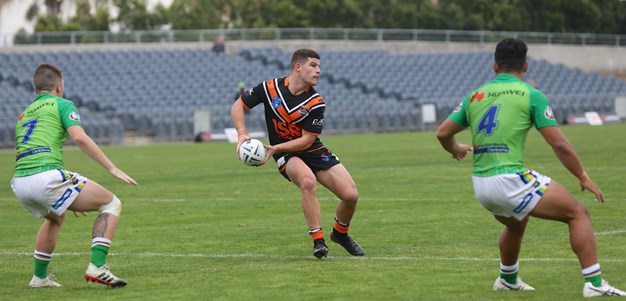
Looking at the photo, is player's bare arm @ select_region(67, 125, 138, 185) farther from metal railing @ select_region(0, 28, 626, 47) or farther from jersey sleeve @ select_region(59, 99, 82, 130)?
metal railing @ select_region(0, 28, 626, 47)

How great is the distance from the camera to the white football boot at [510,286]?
894cm

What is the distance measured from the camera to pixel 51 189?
9320 mm

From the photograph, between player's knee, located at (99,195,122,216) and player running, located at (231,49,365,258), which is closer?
player's knee, located at (99,195,122,216)

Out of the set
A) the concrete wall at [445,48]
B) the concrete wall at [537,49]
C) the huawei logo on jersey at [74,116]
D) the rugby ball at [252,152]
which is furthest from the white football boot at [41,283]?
the concrete wall at [537,49]

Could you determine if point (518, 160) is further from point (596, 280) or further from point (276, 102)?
point (276, 102)

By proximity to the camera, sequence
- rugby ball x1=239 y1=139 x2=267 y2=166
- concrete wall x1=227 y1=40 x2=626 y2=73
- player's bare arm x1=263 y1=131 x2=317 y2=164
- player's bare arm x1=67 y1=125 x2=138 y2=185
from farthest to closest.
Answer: concrete wall x1=227 y1=40 x2=626 y2=73, player's bare arm x1=263 y1=131 x2=317 y2=164, rugby ball x1=239 y1=139 x2=267 y2=166, player's bare arm x1=67 y1=125 x2=138 y2=185

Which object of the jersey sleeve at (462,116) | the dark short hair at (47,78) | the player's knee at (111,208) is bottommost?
the player's knee at (111,208)

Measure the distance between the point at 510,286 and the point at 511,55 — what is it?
182cm

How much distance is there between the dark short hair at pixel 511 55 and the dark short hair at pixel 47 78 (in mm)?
3682

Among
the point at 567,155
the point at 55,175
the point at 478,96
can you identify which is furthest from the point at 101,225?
the point at 567,155

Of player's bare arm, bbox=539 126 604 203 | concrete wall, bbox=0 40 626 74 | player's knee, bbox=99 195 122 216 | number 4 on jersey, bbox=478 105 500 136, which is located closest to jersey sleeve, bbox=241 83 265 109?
player's knee, bbox=99 195 122 216

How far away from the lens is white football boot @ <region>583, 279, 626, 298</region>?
8.30 m

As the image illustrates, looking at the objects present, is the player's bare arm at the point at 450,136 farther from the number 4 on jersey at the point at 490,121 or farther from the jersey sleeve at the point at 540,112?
the jersey sleeve at the point at 540,112

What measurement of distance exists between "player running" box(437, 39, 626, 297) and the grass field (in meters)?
0.57
